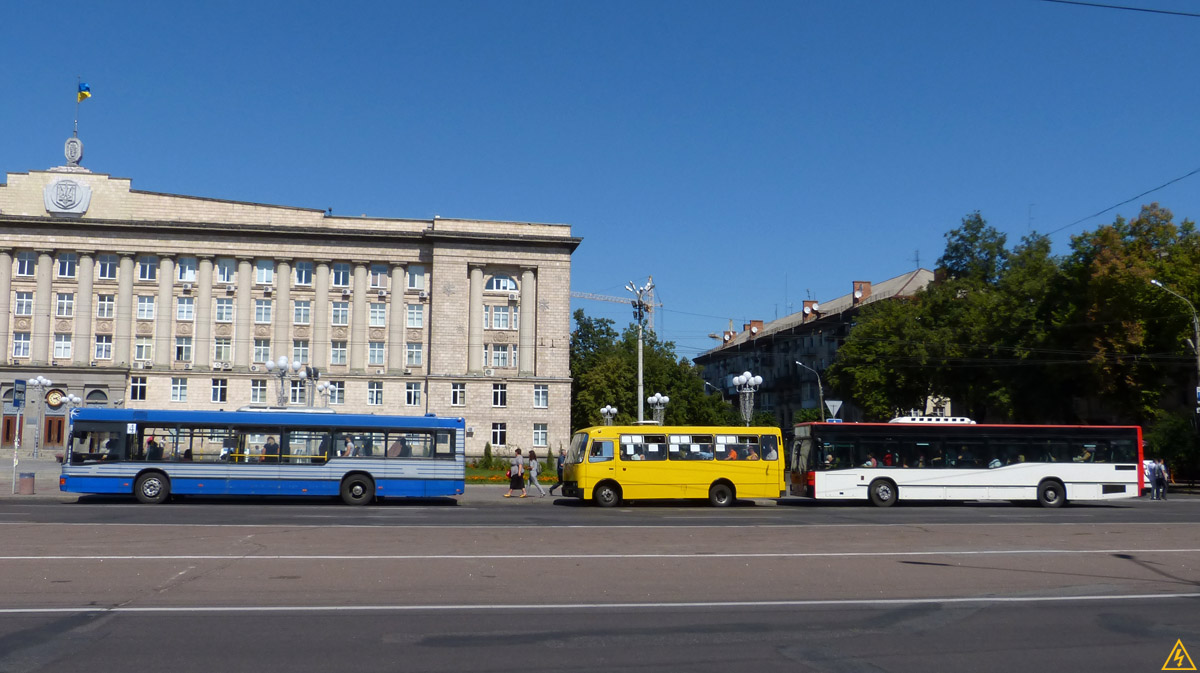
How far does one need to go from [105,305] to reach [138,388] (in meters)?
6.01

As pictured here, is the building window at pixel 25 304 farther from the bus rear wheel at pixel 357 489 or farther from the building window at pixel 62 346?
the bus rear wheel at pixel 357 489

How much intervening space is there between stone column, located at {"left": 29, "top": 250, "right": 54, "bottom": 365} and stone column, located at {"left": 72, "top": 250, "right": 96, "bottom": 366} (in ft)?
5.40

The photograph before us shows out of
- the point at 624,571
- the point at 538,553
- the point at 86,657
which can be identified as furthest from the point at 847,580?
the point at 86,657

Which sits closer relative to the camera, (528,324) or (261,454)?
(261,454)

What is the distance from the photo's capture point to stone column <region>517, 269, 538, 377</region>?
68188 millimetres

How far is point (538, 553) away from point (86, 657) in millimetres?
8708

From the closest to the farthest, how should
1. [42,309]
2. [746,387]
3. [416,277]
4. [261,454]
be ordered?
1. [261,454]
2. [746,387]
3. [42,309]
4. [416,277]

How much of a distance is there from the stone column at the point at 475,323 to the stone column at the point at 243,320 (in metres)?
14.5

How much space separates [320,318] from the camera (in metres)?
66.6

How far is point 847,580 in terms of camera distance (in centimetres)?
1322

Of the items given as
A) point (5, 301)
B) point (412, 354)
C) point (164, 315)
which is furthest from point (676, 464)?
point (5, 301)

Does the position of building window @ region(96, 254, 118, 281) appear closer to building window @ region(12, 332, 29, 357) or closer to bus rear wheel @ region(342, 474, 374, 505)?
building window @ region(12, 332, 29, 357)

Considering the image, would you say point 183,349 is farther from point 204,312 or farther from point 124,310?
point 124,310

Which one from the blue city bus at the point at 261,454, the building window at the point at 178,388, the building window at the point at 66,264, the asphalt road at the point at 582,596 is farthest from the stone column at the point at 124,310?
the asphalt road at the point at 582,596
